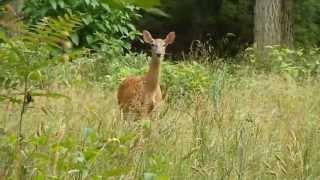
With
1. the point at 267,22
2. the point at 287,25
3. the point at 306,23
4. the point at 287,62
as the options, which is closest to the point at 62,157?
the point at 287,62

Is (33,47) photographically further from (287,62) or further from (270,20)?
(270,20)

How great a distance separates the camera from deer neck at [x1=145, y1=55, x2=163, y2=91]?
28.7ft

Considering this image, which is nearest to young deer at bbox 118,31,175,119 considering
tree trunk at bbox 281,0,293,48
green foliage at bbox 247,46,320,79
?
green foliage at bbox 247,46,320,79

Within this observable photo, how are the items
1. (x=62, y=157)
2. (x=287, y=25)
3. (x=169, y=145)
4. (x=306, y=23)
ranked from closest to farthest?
(x=62, y=157)
(x=169, y=145)
(x=287, y=25)
(x=306, y=23)

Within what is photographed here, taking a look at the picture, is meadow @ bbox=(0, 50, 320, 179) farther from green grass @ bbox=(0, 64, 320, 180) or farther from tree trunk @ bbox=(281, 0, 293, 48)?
tree trunk @ bbox=(281, 0, 293, 48)

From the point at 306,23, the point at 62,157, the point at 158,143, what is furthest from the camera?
the point at 306,23

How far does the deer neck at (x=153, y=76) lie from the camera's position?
→ 28.7ft

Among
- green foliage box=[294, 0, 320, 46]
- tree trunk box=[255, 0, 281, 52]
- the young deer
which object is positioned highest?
green foliage box=[294, 0, 320, 46]

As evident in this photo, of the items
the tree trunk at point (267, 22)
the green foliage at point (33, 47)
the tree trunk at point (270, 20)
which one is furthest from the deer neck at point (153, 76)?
the tree trunk at point (267, 22)

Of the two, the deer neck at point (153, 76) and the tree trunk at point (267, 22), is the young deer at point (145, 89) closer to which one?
the deer neck at point (153, 76)

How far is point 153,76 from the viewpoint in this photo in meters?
8.91

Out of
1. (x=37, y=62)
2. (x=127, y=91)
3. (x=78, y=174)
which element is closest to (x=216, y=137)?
(x=78, y=174)

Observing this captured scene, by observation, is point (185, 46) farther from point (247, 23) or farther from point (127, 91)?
point (127, 91)

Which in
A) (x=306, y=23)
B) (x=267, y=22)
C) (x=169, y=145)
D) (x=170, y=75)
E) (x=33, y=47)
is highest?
(x=306, y=23)
